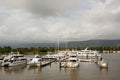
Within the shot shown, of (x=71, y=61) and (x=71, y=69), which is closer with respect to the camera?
(x=71, y=69)

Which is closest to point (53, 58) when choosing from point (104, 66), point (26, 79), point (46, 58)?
point (46, 58)

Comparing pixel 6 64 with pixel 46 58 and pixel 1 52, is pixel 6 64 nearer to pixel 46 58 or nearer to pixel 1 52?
pixel 46 58

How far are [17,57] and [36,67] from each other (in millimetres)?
11546

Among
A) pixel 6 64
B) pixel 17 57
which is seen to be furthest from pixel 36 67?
pixel 17 57

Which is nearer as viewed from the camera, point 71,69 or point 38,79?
point 38,79

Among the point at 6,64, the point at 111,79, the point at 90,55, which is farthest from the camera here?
the point at 90,55

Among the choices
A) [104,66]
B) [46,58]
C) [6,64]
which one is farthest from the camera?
[46,58]

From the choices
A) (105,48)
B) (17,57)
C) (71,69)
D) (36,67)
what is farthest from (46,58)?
(105,48)

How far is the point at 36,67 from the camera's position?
49312mm

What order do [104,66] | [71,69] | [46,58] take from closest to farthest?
[71,69], [104,66], [46,58]

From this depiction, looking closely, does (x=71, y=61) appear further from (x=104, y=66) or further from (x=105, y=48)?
(x=105, y=48)

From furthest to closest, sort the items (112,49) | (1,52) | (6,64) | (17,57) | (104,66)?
(112,49) → (1,52) → (17,57) → (6,64) → (104,66)

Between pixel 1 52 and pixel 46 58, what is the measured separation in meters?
33.9

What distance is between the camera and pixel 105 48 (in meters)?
150
